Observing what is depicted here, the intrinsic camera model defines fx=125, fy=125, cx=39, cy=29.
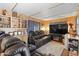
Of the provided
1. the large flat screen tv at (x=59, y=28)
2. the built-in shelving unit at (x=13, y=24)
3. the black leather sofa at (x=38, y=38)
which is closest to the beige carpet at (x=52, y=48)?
the black leather sofa at (x=38, y=38)

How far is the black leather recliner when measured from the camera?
186cm

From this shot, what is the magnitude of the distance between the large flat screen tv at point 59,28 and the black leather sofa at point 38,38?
13 centimetres

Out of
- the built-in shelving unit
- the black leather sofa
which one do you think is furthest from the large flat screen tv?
the built-in shelving unit

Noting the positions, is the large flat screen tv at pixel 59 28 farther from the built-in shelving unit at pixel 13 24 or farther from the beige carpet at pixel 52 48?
the built-in shelving unit at pixel 13 24

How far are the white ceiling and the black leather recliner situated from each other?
1.42ft

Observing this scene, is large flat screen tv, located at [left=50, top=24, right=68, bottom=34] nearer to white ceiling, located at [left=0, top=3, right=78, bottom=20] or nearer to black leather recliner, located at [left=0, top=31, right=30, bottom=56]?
white ceiling, located at [left=0, top=3, right=78, bottom=20]

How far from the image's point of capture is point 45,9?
1947 millimetres

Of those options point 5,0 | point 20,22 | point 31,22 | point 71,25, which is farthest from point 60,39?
point 5,0

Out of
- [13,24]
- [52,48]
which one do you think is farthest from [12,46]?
[52,48]

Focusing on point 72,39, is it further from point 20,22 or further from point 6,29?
point 6,29

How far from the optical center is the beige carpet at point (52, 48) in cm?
191

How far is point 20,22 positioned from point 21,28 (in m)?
0.09

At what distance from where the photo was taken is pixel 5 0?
75.4 inches

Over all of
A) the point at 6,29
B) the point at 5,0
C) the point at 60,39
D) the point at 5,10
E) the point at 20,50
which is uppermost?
the point at 5,0
